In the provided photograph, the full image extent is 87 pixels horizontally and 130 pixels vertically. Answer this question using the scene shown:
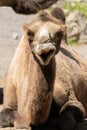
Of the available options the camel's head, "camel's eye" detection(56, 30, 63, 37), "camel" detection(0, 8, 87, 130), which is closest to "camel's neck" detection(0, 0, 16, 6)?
"camel" detection(0, 8, 87, 130)

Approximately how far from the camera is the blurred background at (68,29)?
513 inches

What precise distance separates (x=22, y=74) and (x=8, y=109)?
1.24ft

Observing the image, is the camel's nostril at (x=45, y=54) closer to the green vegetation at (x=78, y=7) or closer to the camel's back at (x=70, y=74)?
the camel's back at (x=70, y=74)

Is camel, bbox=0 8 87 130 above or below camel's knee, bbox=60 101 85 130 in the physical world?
above

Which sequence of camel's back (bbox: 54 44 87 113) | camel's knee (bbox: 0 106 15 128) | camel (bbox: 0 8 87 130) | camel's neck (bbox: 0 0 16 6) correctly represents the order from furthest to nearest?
1. camel's neck (bbox: 0 0 16 6)
2. camel's back (bbox: 54 44 87 113)
3. camel's knee (bbox: 0 106 15 128)
4. camel (bbox: 0 8 87 130)

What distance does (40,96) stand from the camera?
17.5 feet

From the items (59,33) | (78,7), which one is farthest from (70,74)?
(78,7)

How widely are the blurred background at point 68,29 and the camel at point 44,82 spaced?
15.4 feet

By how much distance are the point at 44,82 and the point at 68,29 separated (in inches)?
382

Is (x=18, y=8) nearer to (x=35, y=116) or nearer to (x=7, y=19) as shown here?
(x=35, y=116)

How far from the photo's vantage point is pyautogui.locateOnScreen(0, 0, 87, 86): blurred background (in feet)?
42.8

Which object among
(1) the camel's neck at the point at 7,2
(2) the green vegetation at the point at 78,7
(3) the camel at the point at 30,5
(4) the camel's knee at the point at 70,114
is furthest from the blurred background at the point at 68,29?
(4) the camel's knee at the point at 70,114

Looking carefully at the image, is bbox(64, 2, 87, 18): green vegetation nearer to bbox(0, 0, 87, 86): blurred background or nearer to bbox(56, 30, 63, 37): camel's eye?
bbox(0, 0, 87, 86): blurred background

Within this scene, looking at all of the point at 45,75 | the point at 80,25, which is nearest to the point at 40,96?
the point at 45,75
